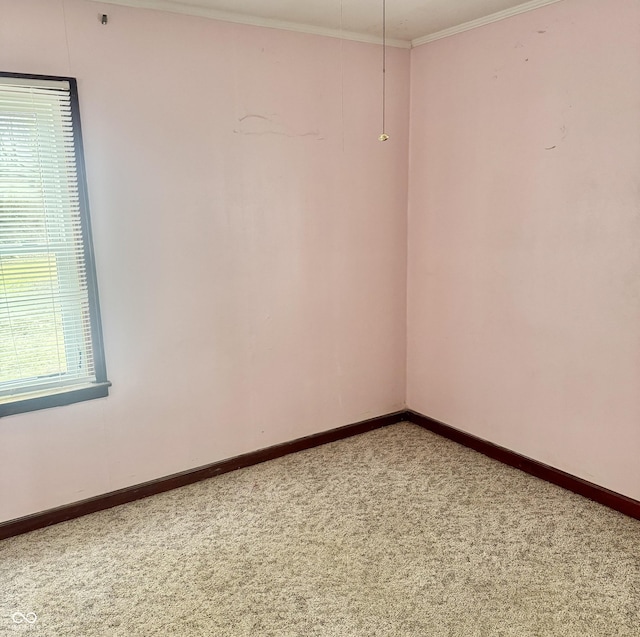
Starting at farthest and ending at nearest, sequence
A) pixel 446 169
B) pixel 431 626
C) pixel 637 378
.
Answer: pixel 446 169 < pixel 637 378 < pixel 431 626

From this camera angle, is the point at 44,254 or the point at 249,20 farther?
the point at 249,20

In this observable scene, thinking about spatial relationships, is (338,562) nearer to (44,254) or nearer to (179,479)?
(179,479)

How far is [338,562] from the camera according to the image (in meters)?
2.28

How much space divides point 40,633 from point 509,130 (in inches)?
117

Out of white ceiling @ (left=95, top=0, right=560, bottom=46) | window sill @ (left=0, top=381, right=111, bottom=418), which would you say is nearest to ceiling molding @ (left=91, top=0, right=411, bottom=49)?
white ceiling @ (left=95, top=0, right=560, bottom=46)

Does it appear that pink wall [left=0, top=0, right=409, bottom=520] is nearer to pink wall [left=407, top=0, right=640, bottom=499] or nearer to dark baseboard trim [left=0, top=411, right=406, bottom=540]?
dark baseboard trim [left=0, top=411, right=406, bottom=540]

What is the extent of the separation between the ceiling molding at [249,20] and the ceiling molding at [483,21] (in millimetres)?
148

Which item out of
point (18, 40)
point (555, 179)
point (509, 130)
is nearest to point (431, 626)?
point (555, 179)

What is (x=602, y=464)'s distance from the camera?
2.65 m

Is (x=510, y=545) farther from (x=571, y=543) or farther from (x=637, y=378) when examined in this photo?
(x=637, y=378)

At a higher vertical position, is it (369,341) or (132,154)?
(132,154)

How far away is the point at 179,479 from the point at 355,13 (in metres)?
2.54

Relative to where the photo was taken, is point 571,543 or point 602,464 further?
point 602,464

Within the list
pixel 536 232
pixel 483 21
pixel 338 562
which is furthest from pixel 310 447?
A: pixel 483 21
